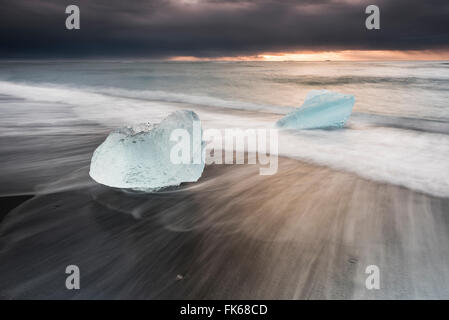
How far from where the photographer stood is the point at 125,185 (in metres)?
2.79

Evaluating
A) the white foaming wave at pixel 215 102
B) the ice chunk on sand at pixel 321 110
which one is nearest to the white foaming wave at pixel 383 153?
the ice chunk on sand at pixel 321 110

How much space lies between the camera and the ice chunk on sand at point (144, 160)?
109 inches

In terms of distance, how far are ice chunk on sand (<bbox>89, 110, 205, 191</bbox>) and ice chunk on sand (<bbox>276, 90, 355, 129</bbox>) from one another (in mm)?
3361

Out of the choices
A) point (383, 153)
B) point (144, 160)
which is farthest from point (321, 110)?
point (144, 160)

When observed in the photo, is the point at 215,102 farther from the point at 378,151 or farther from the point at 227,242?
the point at 227,242

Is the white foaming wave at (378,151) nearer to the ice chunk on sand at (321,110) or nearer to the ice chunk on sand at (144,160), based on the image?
the ice chunk on sand at (321,110)

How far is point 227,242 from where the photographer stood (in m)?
2.09

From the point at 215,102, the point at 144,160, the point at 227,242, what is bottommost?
the point at 227,242

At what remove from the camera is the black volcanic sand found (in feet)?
5.51

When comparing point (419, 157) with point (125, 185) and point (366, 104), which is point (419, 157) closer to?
point (125, 185)

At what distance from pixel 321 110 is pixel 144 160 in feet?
13.3

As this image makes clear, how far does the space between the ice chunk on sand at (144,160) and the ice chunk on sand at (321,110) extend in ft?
11.0

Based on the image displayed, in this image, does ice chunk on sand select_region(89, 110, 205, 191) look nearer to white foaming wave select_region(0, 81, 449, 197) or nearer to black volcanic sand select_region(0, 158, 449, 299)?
black volcanic sand select_region(0, 158, 449, 299)

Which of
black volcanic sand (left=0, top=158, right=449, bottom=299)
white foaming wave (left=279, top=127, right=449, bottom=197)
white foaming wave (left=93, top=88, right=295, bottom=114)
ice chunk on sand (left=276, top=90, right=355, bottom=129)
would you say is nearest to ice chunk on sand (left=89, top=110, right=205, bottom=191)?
black volcanic sand (left=0, top=158, right=449, bottom=299)
